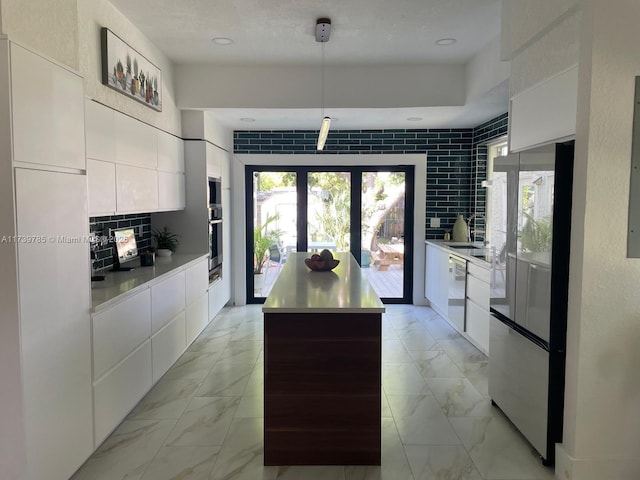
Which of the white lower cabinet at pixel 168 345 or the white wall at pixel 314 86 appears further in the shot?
the white wall at pixel 314 86

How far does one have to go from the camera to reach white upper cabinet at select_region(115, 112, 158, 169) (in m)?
3.22

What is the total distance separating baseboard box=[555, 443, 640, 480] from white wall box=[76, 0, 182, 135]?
11.2 feet

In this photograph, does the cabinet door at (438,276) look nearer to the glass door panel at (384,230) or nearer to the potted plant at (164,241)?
the glass door panel at (384,230)

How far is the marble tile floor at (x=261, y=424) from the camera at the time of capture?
239cm

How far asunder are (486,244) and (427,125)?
1.66m

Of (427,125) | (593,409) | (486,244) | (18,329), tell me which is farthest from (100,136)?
(486,244)

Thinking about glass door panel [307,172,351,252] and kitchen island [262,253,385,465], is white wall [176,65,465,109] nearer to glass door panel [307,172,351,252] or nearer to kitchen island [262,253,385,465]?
glass door panel [307,172,351,252]

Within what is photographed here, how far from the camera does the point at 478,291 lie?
417 centimetres

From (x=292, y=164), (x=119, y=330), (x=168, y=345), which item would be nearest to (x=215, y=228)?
(x=292, y=164)

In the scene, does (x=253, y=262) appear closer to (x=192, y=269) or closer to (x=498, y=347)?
(x=192, y=269)

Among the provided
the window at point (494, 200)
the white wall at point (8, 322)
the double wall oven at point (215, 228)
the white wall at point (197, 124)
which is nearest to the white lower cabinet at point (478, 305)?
the window at point (494, 200)

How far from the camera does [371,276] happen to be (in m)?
6.30

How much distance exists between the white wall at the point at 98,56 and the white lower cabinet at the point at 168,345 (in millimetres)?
1693

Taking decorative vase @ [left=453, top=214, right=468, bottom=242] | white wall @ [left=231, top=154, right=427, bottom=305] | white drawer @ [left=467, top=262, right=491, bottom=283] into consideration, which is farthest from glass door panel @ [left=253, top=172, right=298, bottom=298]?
white drawer @ [left=467, top=262, right=491, bottom=283]
